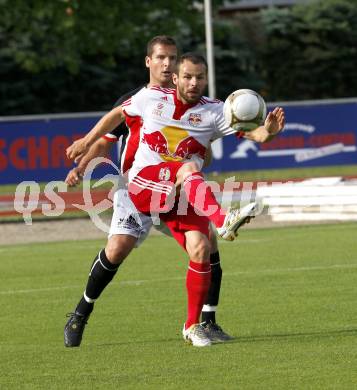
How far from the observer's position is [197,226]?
30.9 ft

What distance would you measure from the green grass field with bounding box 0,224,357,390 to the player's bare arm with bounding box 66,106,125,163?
4.82ft

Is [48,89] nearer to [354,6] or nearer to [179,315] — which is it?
[354,6]

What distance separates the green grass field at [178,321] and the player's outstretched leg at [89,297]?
111 mm

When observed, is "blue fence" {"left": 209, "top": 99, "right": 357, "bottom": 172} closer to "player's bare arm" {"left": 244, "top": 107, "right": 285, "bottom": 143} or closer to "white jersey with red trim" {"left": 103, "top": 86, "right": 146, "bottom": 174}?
"white jersey with red trim" {"left": 103, "top": 86, "right": 146, "bottom": 174}

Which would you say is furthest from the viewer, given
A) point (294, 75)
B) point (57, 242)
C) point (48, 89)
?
point (294, 75)

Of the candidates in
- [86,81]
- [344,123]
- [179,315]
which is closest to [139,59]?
[86,81]

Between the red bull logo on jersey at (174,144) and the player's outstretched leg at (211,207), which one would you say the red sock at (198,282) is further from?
the red bull logo on jersey at (174,144)

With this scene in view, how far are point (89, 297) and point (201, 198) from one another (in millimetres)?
1295

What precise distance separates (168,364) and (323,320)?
7.49 feet

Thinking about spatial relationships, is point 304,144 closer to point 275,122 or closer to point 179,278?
point 179,278

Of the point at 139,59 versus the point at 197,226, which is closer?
the point at 197,226

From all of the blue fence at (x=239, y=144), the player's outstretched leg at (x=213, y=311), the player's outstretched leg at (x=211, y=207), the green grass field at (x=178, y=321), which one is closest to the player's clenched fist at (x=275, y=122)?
the player's outstretched leg at (x=211, y=207)

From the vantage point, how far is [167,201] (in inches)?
374

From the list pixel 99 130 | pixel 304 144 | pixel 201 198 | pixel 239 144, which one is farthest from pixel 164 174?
pixel 304 144
